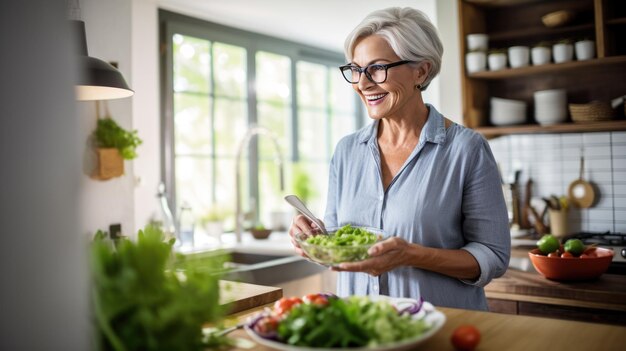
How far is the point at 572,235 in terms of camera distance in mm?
3072

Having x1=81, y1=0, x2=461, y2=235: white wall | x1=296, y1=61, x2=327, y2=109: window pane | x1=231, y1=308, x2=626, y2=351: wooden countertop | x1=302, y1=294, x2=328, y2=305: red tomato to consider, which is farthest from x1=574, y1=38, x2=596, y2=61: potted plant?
x1=296, y1=61, x2=327, y2=109: window pane

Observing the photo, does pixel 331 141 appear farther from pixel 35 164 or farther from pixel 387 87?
pixel 35 164

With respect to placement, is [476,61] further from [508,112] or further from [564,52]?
[564,52]

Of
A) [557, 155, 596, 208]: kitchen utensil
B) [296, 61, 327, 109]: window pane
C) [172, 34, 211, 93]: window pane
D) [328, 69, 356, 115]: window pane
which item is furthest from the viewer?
[328, 69, 356, 115]: window pane

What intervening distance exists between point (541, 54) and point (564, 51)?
118mm

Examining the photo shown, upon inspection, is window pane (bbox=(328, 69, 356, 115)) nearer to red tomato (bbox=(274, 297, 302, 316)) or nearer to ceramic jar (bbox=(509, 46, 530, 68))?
ceramic jar (bbox=(509, 46, 530, 68))

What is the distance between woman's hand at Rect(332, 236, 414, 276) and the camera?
1.33 m

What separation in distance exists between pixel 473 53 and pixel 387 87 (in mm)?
1841

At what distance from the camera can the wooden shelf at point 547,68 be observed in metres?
3.00

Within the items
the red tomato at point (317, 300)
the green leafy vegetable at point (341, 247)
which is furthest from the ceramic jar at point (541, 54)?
the red tomato at point (317, 300)

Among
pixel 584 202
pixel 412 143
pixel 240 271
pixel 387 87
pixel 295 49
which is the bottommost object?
pixel 240 271

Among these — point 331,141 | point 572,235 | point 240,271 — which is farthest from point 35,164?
point 331,141

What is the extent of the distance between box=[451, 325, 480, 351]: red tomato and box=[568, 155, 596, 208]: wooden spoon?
2.53 m

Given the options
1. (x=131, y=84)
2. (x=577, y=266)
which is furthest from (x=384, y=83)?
(x=131, y=84)
